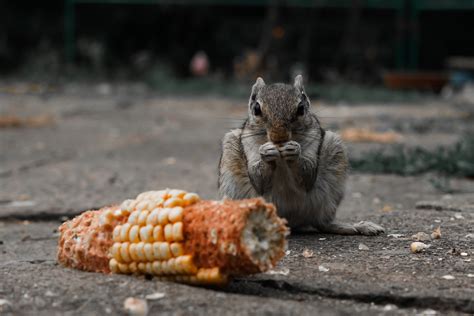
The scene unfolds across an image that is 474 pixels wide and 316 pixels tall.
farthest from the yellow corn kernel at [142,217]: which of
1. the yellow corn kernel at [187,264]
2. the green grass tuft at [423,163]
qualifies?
the green grass tuft at [423,163]

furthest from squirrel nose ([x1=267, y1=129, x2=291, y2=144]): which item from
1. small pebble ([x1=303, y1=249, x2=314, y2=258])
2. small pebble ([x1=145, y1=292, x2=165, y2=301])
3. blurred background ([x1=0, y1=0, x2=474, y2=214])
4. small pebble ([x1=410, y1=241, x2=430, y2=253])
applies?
blurred background ([x1=0, y1=0, x2=474, y2=214])

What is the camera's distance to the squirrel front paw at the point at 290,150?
10.6 ft

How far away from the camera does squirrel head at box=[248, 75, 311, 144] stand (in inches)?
129

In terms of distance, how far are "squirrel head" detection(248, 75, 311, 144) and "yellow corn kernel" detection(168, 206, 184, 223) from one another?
2.30 ft

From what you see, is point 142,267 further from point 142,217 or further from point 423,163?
point 423,163

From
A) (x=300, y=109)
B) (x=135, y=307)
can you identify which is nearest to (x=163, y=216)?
(x=135, y=307)

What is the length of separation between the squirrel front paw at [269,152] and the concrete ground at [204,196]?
1.06 ft

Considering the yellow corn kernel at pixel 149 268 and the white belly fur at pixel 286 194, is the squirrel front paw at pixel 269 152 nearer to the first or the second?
the white belly fur at pixel 286 194

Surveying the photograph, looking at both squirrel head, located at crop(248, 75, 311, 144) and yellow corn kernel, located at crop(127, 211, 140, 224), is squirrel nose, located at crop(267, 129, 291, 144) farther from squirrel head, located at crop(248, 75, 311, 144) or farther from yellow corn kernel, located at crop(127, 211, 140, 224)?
yellow corn kernel, located at crop(127, 211, 140, 224)

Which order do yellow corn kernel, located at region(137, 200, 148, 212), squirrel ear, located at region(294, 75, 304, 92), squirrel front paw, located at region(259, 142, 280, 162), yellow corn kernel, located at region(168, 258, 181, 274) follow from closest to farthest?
1. yellow corn kernel, located at region(168, 258, 181, 274)
2. yellow corn kernel, located at region(137, 200, 148, 212)
3. squirrel front paw, located at region(259, 142, 280, 162)
4. squirrel ear, located at region(294, 75, 304, 92)

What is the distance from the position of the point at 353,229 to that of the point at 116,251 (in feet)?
3.64

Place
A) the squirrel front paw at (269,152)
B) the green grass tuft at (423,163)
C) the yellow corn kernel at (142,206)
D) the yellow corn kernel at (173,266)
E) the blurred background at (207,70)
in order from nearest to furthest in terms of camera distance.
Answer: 1. the yellow corn kernel at (173,266)
2. the yellow corn kernel at (142,206)
3. the squirrel front paw at (269,152)
4. the green grass tuft at (423,163)
5. the blurred background at (207,70)

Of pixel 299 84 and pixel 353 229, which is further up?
pixel 299 84

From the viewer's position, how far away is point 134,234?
9.03ft
